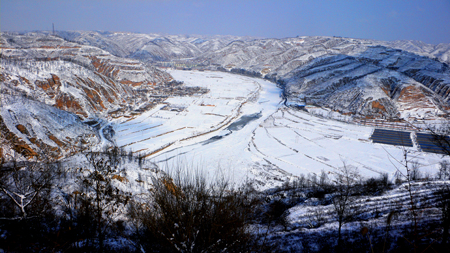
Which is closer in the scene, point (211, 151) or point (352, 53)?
point (211, 151)

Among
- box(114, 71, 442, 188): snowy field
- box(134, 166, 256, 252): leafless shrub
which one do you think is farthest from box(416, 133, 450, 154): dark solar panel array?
box(134, 166, 256, 252): leafless shrub

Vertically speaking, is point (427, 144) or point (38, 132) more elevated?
point (427, 144)

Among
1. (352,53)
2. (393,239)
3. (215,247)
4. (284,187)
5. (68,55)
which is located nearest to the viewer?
(215,247)

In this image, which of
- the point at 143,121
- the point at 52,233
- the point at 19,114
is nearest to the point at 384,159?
the point at 52,233

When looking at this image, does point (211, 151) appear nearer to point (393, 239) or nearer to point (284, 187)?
point (284, 187)

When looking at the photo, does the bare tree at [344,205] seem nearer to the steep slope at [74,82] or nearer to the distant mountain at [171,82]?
the distant mountain at [171,82]

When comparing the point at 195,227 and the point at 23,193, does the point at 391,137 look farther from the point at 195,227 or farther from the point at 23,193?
the point at 23,193

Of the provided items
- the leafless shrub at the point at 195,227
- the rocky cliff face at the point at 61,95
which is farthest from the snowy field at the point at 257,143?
the leafless shrub at the point at 195,227

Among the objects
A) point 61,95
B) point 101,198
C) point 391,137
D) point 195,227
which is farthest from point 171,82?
point 195,227
